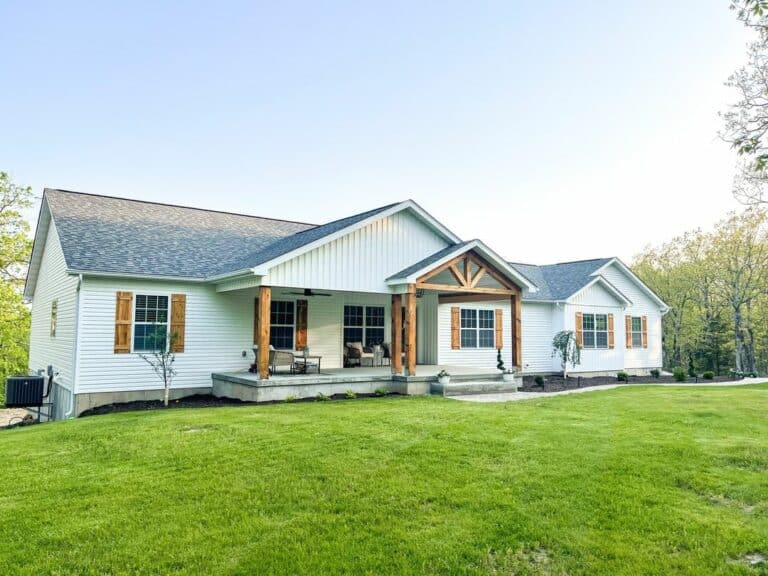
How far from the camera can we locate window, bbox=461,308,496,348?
18297 mm

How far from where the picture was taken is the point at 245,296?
13945 millimetres

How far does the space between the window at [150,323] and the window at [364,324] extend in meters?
5.46

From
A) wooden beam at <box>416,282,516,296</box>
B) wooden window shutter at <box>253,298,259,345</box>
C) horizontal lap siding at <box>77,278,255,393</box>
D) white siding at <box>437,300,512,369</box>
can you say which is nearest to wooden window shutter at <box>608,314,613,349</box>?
white siding at <box>437,300,512,369</box>

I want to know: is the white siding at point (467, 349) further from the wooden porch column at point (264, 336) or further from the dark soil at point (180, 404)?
the wooden porch column at point (264, 336)

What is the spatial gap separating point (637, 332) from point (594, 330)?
2851mm

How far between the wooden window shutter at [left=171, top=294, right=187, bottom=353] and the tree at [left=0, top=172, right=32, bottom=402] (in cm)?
1639

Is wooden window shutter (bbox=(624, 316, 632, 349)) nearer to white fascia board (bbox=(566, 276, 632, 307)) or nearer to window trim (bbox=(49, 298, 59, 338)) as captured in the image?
white fascia board (bbox=(566, 276, 632, 307))

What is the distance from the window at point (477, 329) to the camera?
18.3 m

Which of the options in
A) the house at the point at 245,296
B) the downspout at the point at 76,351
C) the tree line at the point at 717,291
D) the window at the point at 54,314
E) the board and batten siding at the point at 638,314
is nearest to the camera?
the downspout at the point at 76,351

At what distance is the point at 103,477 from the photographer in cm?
561

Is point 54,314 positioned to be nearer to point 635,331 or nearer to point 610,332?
point 610,332

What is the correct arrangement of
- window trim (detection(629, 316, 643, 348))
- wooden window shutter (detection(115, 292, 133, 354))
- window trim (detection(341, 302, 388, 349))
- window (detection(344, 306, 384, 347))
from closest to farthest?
wooden window shutter (detection(115, 292, 133, 354)) < window trim (detection(341, 302, 388, 349)) < window (detection(344, 306, 384, 347)) < window trim (detection(629, 316, 643, 348))

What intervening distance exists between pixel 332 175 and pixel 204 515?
19.9m

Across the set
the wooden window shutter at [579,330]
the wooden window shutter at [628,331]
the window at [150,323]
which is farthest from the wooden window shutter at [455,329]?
the window at [150,323]
